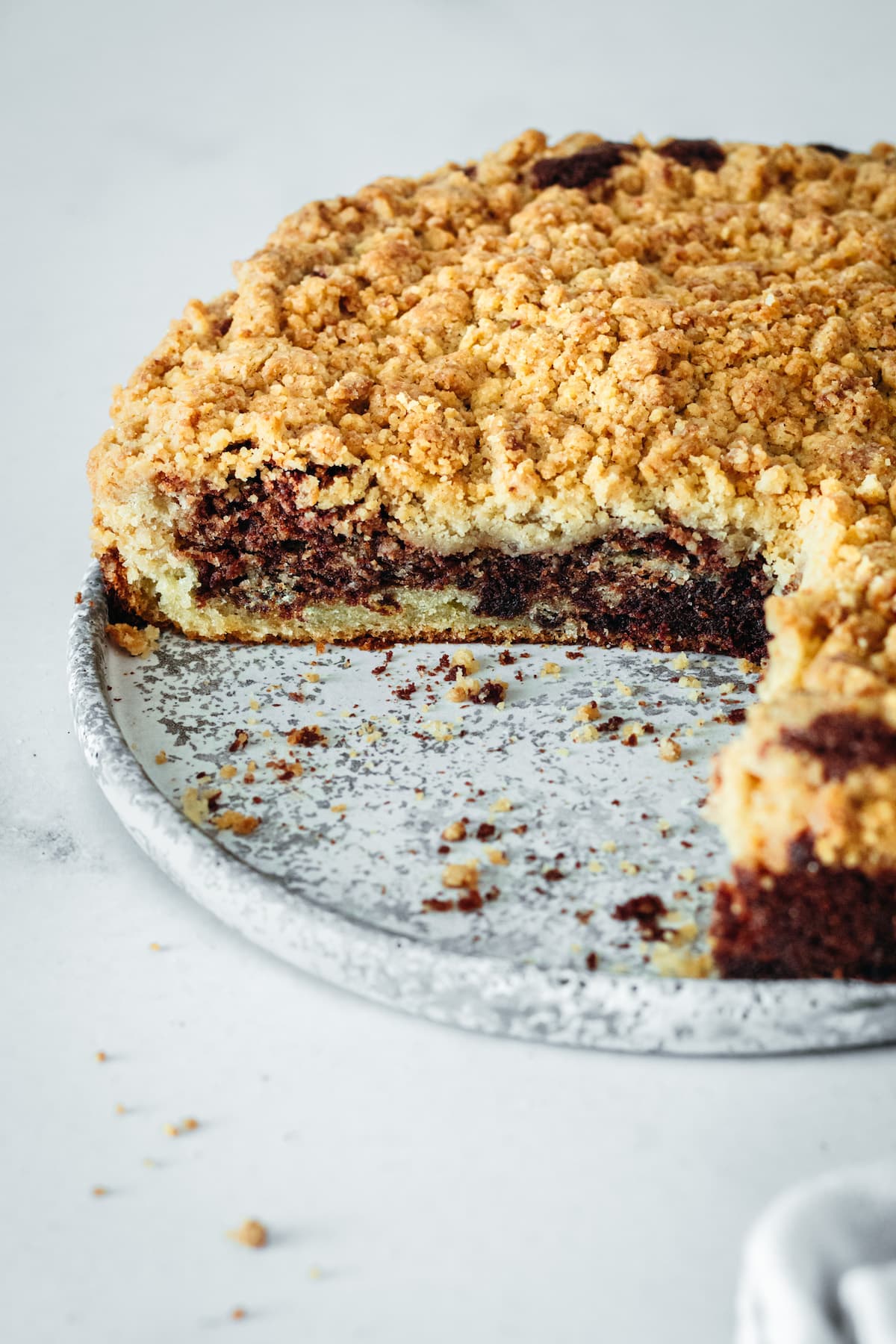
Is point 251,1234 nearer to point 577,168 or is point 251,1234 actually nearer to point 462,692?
point 462,692

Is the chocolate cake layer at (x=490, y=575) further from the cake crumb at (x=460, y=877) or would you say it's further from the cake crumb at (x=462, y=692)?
the cake crumb at (x=460, y=877)

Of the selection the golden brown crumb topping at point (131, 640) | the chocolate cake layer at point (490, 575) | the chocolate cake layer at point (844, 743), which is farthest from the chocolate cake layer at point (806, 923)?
the golden brown crumb topping at point (131, 640)

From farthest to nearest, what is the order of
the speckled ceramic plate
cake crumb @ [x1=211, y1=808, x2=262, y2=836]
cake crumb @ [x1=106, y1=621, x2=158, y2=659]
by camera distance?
cake crumb @ [x1=106, y1=621, x2=158, y2=659]
cake crumb @ [x1=211, y1=808, x2=262, y2=836]
the speckled ceramic plate

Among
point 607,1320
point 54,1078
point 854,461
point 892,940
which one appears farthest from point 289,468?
point 607,1320

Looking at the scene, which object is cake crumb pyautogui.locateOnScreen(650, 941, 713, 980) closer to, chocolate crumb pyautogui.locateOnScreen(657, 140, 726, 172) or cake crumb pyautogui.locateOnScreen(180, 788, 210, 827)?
cake crumb pyautogui.locateOnScreen(180, 788, 210, 827)

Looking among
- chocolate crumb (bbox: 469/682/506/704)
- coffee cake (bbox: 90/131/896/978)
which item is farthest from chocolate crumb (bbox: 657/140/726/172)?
chocolate crumb (bbox: 469/682/506/704)

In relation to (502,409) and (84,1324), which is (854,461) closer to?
(502,409)

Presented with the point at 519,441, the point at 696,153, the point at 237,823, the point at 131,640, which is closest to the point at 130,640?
the point at 131,640

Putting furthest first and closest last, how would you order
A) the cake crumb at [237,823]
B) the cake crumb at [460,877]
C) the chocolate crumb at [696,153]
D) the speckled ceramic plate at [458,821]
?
1. the chocolate crumb at [696,153]
2. the cake crumb at [237,823]
3. the cake crumb at [460,877]
4. the speckled ceramic plate at [458,821]
